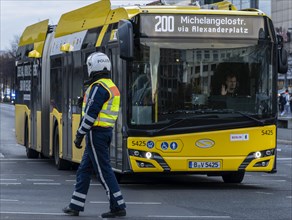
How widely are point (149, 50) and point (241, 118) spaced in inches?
73.5

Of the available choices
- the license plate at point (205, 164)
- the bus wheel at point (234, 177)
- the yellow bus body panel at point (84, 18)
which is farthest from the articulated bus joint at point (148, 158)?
the yellow bus body panel at point (84, 18)

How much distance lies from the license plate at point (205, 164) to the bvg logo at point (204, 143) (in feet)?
0.86

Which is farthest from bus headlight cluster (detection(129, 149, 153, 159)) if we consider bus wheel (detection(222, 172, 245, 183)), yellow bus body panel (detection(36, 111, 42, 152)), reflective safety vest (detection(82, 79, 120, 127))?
yellow bus body panel (detection(36, 111, 42, 152))

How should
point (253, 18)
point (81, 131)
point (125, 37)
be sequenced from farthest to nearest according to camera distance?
point (253, 18), point (125, 37), point (81, 131)

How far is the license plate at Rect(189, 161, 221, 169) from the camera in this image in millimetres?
14266

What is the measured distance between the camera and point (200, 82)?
1425 cm

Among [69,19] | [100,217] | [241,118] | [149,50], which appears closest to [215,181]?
[241,118]

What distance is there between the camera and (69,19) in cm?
1877

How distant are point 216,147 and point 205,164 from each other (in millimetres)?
329

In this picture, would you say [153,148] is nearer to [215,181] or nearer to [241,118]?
[241,118]

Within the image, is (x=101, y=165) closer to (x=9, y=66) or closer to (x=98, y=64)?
(x=98, y=64)

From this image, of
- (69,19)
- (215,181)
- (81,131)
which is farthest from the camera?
(69,19)

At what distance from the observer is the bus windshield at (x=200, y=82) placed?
46.2ft

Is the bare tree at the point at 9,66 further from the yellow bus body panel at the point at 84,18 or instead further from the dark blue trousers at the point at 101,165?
the dark blue trousers at the point at 101,165
